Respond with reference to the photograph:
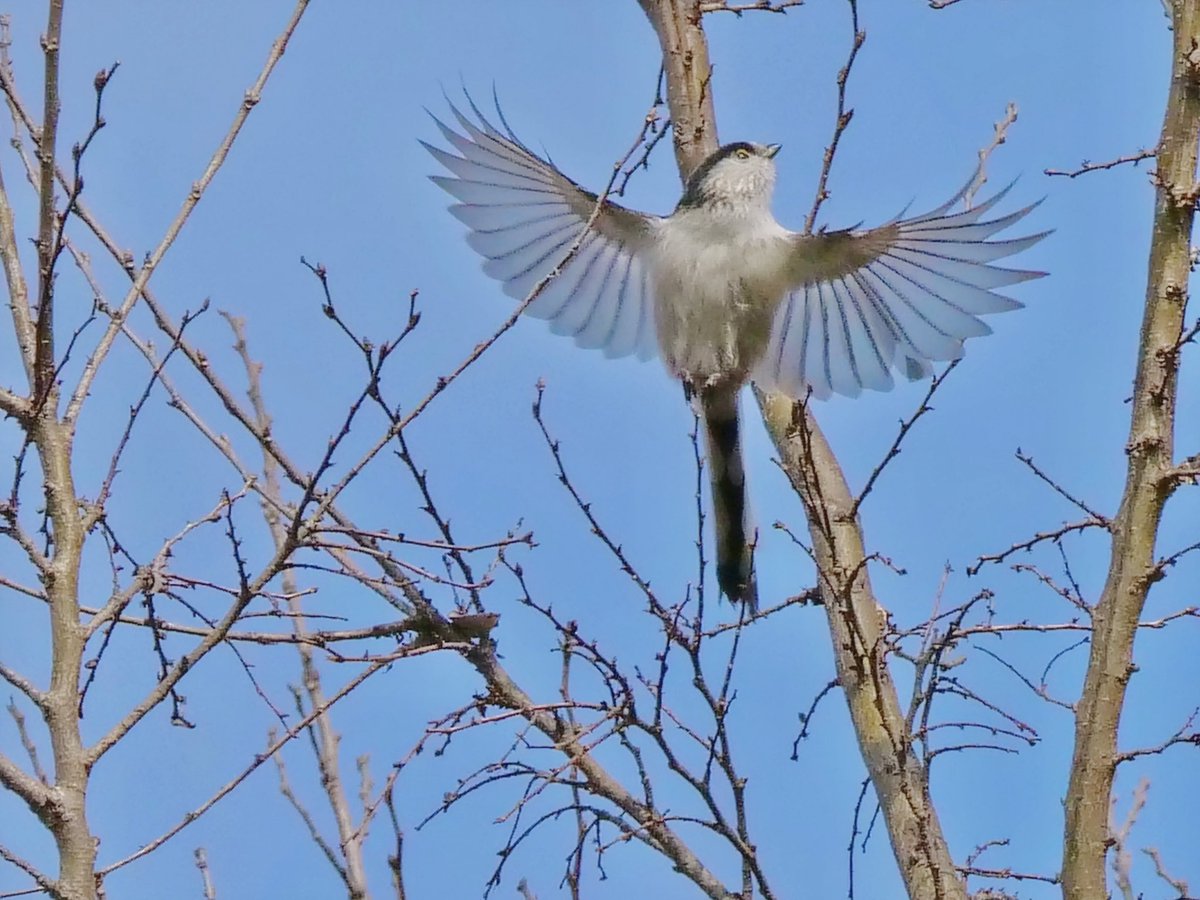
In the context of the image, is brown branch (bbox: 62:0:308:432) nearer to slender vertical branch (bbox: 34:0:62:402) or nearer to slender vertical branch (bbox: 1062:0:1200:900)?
slender vertical branch (bbox: 34:0:62:402)

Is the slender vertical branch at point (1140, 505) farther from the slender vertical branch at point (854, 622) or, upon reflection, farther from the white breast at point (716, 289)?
the white breast at point (716, 289)

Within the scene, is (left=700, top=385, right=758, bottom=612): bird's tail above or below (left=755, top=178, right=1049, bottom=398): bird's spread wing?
below

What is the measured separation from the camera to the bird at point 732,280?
4.14m

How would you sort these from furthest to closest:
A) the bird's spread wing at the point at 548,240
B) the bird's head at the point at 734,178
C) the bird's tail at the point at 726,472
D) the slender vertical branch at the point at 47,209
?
the bird's spread wing at the point at 548,240 < the bird's tail at the point at 726,472 < the bird's head at the point at 734,178 < the slender vertical branch at the point at 47,209

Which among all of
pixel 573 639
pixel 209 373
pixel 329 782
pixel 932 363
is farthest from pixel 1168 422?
pixel 329 782

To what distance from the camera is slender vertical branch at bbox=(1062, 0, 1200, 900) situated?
2.69m

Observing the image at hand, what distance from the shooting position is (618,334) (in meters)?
4.57

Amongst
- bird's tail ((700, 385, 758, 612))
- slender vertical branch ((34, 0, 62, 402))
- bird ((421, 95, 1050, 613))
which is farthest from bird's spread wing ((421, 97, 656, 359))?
slender vertical branch ((34, 0, 62, 402))

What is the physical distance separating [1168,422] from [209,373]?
1.93 meters

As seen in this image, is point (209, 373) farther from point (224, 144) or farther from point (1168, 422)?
point (1168, 422)

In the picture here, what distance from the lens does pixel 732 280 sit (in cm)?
414

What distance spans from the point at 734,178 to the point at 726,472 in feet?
2.85

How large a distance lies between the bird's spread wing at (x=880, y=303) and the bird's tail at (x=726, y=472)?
0.14m

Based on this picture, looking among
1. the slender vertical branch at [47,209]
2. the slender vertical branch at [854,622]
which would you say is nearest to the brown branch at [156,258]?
the slender vertical branch at [47,209]
